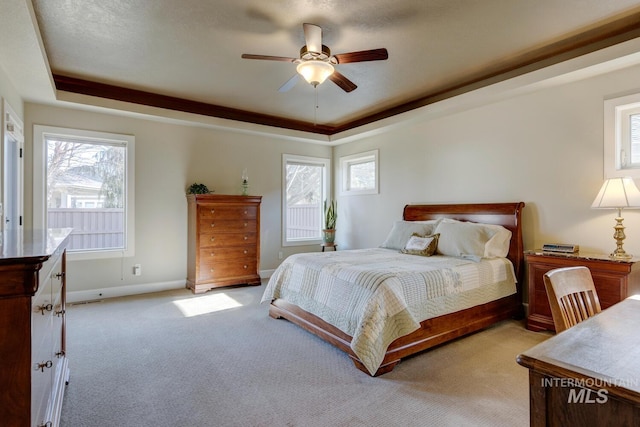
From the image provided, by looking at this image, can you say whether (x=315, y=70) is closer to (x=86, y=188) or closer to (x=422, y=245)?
(x=422, y=245)

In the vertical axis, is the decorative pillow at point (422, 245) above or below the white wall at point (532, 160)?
below

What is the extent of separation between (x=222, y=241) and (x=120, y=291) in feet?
4.83

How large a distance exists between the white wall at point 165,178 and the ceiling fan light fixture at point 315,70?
277 centimetres

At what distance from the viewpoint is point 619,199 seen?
9.05 ft

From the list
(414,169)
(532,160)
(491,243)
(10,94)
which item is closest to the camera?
(10,94)

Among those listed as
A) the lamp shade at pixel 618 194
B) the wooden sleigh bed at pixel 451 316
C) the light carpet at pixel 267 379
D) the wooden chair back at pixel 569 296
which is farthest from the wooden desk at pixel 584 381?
the lamp shade at pixel 618 194

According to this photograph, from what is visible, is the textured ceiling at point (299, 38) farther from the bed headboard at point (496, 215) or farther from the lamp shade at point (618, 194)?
the bed headboard at point (496, 215)

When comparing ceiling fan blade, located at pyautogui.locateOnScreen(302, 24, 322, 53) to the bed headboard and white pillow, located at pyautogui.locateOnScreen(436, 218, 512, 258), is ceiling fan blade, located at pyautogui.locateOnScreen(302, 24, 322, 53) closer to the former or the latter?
white pillow, located at pyautogui.locateOnScreen(436, 218, 512, 258)

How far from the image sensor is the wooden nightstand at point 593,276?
8.82 ft

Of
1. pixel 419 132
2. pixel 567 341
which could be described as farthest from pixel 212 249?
pixel 567 341

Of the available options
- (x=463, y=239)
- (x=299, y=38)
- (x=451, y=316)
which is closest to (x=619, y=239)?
(x=463, y=239)

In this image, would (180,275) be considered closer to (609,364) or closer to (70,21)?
(70,21)

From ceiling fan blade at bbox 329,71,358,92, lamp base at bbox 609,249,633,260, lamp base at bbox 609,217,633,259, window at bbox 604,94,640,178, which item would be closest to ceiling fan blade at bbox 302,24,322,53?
ceiling fan blade at bbox 329,71,358,92

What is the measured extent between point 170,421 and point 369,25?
313 cm
